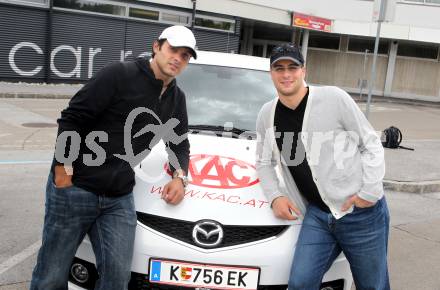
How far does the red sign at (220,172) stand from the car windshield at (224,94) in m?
0.67

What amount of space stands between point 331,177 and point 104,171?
1216 millimetres

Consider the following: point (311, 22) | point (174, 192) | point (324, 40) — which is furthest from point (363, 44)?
point (174, 192)

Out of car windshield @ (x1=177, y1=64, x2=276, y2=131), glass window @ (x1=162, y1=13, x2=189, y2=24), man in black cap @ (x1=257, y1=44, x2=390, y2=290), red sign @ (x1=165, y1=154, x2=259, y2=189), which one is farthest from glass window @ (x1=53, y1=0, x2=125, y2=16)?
man in black cap @ (x1=257, y1=44, x2=390, y2=290)

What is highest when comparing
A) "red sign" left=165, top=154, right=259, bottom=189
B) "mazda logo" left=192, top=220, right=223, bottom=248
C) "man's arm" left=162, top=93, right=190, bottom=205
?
"man's arm" left=162, top=93, right=190, bottom=205

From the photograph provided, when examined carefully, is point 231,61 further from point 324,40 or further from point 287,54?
point 324,40

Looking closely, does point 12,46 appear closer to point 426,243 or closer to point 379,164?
point 426,243

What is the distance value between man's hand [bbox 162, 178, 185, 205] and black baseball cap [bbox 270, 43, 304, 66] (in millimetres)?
883

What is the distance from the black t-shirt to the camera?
9.39 ft

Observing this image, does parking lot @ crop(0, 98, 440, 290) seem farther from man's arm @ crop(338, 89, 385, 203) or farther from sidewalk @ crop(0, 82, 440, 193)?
man's arm @ crop(338, 89, 385, 203)

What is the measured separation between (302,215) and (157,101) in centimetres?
108

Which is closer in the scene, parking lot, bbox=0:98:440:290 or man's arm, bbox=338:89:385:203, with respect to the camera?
man's arm, bbox=338:89:385:203

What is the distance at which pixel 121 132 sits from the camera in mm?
2699

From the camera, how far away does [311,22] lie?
28.4 metres

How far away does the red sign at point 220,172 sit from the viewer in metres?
3.18
